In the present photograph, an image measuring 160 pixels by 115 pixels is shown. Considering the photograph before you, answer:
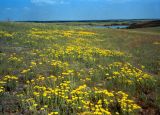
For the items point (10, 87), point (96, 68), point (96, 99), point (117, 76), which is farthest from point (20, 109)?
point (96, 68)

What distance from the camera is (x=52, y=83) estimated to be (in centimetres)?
1145

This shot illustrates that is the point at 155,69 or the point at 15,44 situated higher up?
the point at 15,44

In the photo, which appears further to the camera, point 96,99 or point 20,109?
point 96,99

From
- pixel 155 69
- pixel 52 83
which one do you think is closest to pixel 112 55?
pixel 155 69

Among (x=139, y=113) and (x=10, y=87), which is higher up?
(x=10, y=87)

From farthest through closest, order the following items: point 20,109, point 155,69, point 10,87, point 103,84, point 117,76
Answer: point 155,69 → point 117,76 → point 103,84 → point 10,87 → point 20,109

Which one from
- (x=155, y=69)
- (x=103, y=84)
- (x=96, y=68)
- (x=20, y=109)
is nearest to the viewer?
(x=20, y=109)

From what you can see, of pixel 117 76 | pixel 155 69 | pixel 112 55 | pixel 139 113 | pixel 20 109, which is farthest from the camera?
pixel 112 55

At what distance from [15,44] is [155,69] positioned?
10235mm

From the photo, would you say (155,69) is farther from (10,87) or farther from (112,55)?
(10,87)

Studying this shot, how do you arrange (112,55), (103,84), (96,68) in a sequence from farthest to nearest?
(112,55), (96,68), (103,84)

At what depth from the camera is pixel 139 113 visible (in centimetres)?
998

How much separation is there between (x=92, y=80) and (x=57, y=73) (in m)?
1.73

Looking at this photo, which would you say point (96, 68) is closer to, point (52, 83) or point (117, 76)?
point (117, 76)
